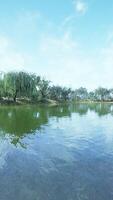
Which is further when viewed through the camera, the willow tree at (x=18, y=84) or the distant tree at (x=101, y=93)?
the distant tree at (x=101, y=93)

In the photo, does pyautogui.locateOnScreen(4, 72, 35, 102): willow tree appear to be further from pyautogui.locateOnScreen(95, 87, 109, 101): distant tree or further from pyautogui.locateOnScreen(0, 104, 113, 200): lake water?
pyautogui.locateOnScreen(95, 87, 109, 101): distant tree

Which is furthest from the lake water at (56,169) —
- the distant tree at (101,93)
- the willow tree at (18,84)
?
the distant tree at (101,93)

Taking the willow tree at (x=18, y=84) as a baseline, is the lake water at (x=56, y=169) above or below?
below

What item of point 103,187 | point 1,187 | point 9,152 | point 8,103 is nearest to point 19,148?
point 9,152

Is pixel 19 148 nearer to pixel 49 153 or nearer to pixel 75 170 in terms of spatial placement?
pixel 49 153

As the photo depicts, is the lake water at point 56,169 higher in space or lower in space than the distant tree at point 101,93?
lower

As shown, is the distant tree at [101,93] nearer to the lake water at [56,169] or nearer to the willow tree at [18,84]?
the willow tree at [18,84]

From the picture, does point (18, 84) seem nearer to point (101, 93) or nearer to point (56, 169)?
point (56, 169)

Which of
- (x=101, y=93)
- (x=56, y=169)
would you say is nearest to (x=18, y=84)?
(x=56, y=169)

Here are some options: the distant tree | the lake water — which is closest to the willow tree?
the lake water

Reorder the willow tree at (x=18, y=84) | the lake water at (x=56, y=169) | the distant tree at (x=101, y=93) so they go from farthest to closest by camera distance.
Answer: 1. the distant tree at (x=101, y=93)
2. the willow tree at (x=18, y=84)
3. the lake water at (x=56, y=169)

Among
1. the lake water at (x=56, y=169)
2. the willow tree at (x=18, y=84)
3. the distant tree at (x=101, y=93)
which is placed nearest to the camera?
the lake water at (x=56, y=169)

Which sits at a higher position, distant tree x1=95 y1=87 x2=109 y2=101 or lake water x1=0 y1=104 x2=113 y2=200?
distant tree x1=95 y1=87 x2=109 y2=101

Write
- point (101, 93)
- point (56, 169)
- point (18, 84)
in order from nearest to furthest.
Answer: point (56, 169), point (18, 84), point (101, 93)
